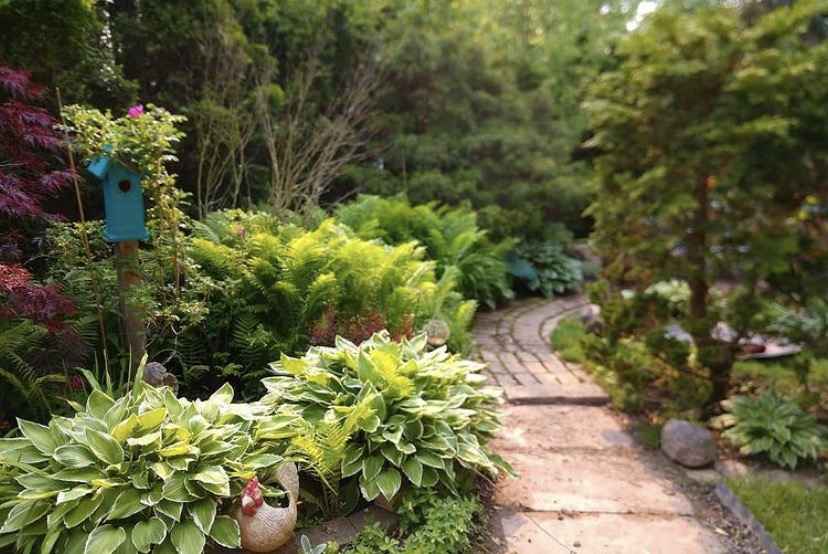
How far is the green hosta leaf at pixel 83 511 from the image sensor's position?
1759mm

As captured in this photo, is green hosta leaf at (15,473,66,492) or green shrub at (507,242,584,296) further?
green shrub at (507,242,584,296)

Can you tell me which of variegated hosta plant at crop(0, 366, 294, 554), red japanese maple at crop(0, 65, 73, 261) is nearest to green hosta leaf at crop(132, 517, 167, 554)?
variegated hosta plant at crop(0, 366, 294, 554)

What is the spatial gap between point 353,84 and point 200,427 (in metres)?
5.41

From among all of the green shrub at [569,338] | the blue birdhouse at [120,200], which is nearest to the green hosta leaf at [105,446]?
the blue birdhouse at [120,200]

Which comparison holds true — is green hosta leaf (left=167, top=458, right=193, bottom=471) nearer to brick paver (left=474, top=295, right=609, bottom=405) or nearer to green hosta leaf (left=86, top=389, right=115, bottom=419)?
green hosta leaf (left=86, top=389, right=115, bottom=419)

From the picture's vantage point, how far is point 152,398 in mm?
2197

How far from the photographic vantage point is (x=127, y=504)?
1811 mm

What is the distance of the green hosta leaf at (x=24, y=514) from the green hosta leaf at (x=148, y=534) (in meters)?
0.30

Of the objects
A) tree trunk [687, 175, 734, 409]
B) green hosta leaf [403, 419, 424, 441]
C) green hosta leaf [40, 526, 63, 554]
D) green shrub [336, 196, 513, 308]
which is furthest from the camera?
green shrub [336, 196, 513, 308]

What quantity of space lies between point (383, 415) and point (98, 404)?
1.10 metres

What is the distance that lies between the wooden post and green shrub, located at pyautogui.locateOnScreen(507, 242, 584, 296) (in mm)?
4969

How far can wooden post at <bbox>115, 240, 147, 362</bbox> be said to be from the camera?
256cm

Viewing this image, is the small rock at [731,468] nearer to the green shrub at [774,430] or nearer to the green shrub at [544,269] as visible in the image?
the green shrub at [774,430]

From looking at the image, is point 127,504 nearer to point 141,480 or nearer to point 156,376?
point 141,480
